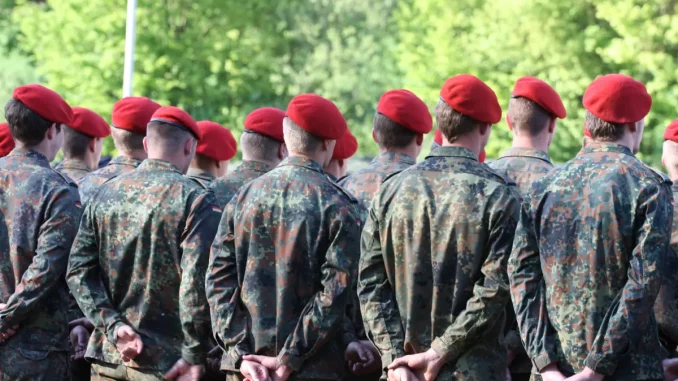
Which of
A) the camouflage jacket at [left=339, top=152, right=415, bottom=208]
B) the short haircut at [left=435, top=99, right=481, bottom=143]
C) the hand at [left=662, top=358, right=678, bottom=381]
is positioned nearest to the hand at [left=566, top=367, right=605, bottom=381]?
the hand at [left=662, top=358, right=678, bottom=381]

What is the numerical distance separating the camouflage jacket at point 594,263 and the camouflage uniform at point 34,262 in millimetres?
2641

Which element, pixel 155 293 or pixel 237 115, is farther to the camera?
pixel 237 115

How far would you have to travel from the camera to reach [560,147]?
23.9m

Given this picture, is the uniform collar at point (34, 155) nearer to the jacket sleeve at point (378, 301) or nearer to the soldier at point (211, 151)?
the soldier at point (211, 151)

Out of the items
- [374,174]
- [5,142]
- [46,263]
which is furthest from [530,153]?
[5,142]

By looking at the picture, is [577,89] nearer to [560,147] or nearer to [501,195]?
[560,147]

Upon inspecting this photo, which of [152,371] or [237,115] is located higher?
[152,371]

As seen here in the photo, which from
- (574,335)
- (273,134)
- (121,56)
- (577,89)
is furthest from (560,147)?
(574,335)

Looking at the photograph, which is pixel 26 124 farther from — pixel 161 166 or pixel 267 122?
pixel 267 122

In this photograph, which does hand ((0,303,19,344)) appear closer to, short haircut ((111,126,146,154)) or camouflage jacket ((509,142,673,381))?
short haircut ((111,126,146,154))

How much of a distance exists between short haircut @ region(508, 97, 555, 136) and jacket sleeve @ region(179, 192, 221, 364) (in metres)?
1.76

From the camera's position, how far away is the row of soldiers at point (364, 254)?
186 inches

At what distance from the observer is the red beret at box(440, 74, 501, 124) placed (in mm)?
5133

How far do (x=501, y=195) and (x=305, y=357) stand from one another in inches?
47.8
